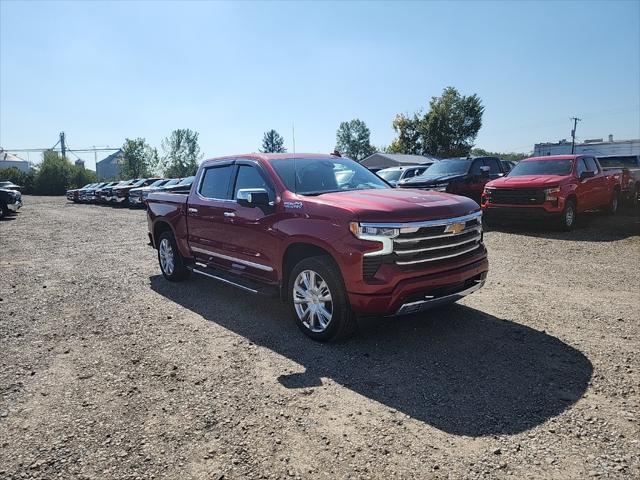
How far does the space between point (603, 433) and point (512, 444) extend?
630mm

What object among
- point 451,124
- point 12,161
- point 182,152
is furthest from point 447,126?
point 12,161

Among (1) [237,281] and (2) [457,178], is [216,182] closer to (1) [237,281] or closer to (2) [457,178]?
(1) [237,281]

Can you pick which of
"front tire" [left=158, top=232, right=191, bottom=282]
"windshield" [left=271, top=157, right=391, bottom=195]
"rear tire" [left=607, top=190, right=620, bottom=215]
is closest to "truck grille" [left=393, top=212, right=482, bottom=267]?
"windshield" [left=271, top=157, right=391, bottom=195]

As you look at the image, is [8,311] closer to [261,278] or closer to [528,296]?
[261,278]

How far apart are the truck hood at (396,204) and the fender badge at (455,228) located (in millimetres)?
93

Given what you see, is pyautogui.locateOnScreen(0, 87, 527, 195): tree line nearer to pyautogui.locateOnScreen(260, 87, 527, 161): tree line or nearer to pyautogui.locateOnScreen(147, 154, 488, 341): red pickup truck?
pyautogui.locateOnScreen(260, 87, 527, 161): tree line

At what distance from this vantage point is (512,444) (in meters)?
2.79

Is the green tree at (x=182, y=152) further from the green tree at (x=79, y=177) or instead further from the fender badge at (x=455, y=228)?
the fender badge at (x=455, y=228)

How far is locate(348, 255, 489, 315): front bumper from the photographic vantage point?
395 cm

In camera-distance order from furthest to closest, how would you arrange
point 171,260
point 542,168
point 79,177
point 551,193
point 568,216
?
point 79,177 < point 542,168 < point 568,216 < point 551,193 < point 171,260

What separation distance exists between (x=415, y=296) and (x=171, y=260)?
4.57m

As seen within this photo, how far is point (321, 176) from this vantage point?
210 inches

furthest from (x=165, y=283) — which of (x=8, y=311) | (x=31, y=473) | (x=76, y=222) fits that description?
(x=76, y=222)

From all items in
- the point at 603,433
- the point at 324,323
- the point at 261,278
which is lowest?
the point at 603,433
